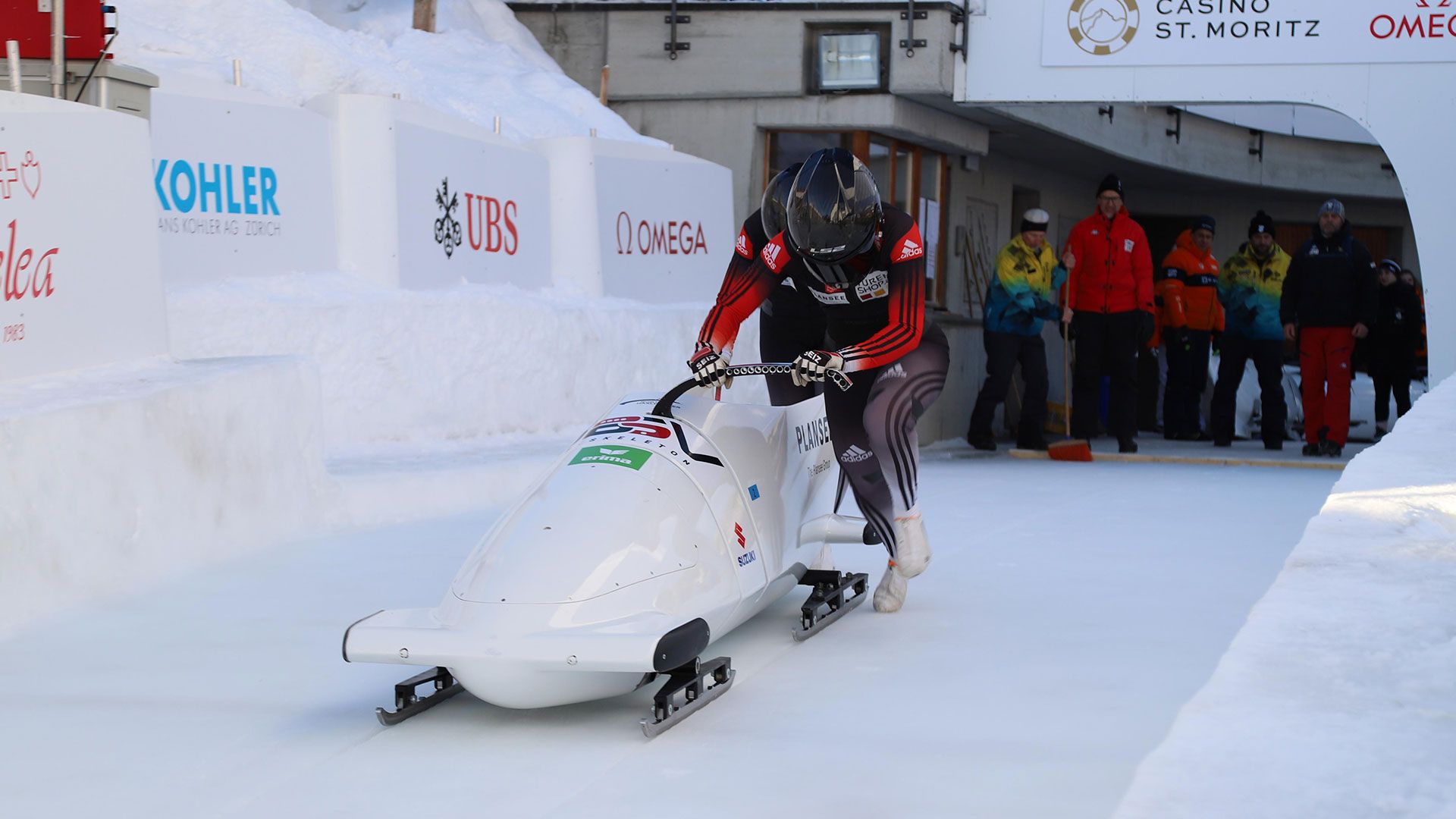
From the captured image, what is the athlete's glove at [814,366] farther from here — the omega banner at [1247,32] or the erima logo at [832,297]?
the omega banner at [1247,32]

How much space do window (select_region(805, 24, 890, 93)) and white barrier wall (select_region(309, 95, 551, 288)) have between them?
97.1 inches

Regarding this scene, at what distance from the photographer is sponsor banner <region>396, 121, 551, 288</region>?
264 inches

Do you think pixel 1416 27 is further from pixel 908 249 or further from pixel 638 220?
pixel 908 249

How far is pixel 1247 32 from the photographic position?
8406 mm

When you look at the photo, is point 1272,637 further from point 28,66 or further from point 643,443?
point 28,66

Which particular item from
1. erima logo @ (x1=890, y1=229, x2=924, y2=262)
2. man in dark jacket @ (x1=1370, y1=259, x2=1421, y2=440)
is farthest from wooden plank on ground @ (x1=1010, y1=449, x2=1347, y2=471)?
erima logo @ (x1=890, y1=229, x2=924, y2=262)

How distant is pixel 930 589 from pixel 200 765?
90.0 inches

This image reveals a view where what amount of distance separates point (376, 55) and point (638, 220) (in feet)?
5.47

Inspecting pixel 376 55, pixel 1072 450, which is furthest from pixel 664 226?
pixel 1072 450

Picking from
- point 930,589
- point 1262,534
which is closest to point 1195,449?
point 1262,534

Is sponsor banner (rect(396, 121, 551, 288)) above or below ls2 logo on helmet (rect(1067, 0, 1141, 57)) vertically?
below

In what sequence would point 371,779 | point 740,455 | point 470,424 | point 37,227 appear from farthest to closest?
point 470,424
point 37,227
point 740,455
point 371,779

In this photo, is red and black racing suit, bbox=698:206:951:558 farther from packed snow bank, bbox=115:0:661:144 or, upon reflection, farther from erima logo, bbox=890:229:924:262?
packed snow bank, bbox=115:0:661:144

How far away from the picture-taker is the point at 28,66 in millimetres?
6023
